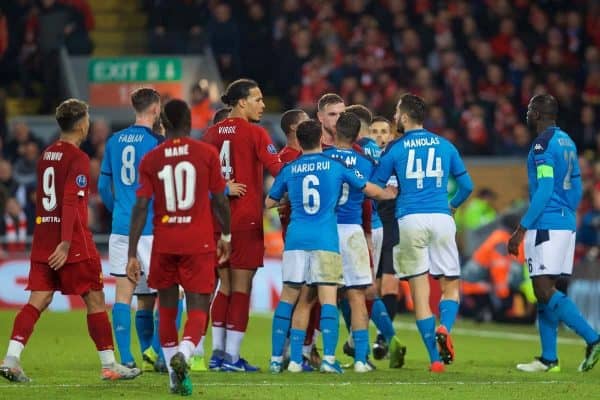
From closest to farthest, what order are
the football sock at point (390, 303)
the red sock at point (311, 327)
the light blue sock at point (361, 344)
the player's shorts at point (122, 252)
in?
1. the player's shorts at point (122, 252)
2. the light blue sock at point (361, 344)
3. the red sock at point (311, 327)
4. the football sock at point (390, 303)

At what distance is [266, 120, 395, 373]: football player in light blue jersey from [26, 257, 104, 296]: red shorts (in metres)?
1.71

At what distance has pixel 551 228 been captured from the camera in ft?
43.2

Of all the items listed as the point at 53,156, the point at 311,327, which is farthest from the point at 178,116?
the point at 311,327

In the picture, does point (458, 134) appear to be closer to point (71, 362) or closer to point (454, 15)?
point (454, 15)

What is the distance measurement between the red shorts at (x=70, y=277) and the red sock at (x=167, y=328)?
968 millimetres

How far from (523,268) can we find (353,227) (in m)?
7.89

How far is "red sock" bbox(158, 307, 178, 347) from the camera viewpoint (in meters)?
10.9

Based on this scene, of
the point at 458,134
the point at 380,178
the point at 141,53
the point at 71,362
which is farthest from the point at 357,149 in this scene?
the point at 141,53

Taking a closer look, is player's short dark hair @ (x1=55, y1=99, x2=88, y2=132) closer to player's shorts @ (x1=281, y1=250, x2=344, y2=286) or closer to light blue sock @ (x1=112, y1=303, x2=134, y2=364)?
light blue sock @ (x1=112, y1=303, x2=134, y2=364)

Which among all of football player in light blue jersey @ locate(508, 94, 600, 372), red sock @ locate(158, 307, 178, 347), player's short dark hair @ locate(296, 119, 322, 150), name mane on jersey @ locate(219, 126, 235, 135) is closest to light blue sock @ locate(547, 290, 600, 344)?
football player in light blue jersey @ locate(508, 94, 600, 372)

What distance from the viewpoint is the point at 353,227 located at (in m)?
12.9

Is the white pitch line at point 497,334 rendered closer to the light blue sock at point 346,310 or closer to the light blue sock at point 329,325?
the light blue sock at point 346,310

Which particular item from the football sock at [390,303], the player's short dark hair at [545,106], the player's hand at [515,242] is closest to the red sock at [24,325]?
the player's hand at [515,242]

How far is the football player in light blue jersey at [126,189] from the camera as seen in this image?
41.0 ft
